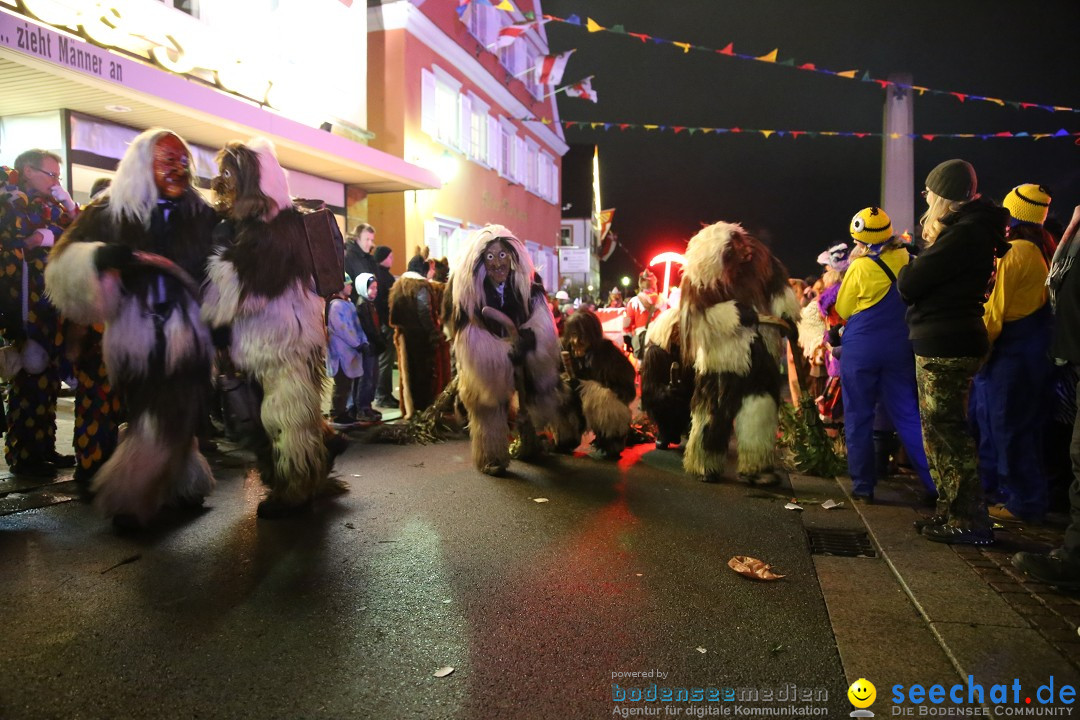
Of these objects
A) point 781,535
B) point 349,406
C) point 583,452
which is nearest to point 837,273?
point 583,452

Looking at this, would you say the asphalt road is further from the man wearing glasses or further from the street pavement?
the man wearing glasses

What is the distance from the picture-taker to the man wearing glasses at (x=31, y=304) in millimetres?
4945

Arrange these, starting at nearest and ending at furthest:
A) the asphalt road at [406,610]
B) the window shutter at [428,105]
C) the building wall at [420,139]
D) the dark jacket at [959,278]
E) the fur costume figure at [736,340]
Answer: the asphalt road at [406,610] < the dark jacket at [959,278] < the fur costume figure at [736,340] < the building wall at [420,139] < the window shutter at [428,105]

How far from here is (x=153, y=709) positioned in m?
2.37

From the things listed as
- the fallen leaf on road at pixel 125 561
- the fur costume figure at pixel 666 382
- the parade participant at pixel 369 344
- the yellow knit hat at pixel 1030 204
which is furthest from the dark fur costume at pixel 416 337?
the yellow knit hat at pixel 1030 204

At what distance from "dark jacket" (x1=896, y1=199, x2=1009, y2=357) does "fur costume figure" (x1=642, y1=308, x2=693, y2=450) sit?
2.91 meters

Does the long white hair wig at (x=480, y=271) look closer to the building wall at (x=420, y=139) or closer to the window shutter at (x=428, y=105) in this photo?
the building wall at (x=420, y=139)

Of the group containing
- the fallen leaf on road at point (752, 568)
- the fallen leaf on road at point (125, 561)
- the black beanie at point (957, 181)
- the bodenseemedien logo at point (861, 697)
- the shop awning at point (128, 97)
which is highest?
the shop awning at point (128, 97)

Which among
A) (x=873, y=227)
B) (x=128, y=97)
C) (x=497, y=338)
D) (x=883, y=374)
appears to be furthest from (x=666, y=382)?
(x=128, y=97)

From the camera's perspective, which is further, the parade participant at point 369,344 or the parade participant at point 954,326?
the parade participant at point 369,344

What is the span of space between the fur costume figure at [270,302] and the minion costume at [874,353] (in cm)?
353

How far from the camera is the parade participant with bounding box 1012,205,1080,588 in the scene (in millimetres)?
3260

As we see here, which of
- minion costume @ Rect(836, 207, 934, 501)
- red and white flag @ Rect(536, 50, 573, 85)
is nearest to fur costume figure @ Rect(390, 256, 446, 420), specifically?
minion costume @ Rect(836, 207, 934, 501)

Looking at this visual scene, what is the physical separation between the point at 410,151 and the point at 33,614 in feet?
44.9
